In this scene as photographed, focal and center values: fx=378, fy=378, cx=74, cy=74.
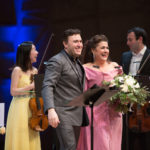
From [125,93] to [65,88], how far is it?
2.28ft

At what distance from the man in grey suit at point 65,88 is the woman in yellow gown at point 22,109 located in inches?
77.1

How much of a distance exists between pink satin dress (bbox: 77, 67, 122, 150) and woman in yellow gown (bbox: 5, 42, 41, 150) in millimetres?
1609

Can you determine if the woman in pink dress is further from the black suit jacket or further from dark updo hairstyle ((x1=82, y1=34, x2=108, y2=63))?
the black suit jacket

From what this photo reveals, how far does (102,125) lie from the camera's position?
426 centimetres

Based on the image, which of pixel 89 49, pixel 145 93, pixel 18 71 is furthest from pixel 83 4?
pixel 145 93

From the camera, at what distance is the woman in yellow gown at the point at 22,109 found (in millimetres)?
5668

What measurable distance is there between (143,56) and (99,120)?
197 centimetres

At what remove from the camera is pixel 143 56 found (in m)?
5.88

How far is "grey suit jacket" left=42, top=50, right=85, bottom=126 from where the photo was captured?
3.73 meters

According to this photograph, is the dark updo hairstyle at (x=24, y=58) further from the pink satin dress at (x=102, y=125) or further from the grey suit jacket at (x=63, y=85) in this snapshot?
the grey suit jacket at (x=63, y=85)

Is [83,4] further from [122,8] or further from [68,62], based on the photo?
[68,62]

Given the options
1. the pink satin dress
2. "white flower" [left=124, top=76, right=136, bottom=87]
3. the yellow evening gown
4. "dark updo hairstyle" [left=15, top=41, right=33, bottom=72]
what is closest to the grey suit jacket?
the pink satin dress

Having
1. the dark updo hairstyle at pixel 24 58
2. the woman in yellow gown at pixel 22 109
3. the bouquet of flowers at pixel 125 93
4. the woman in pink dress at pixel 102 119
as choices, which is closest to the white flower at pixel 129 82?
the bouquet of flowers at pixel 125 93

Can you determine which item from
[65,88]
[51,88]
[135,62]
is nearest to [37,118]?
[135,62]
